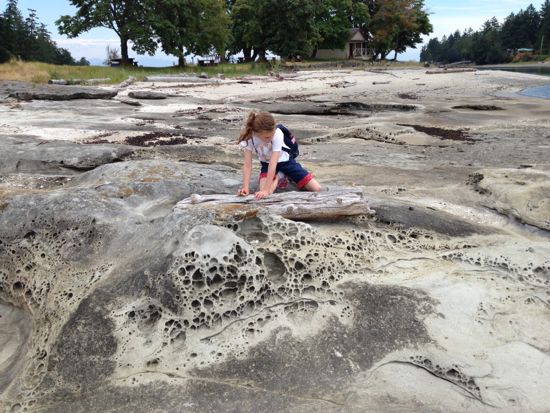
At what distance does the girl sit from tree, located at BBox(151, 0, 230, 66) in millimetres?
30464

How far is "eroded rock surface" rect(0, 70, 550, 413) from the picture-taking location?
Result: 244 cm

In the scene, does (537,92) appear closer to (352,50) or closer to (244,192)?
(244,192)

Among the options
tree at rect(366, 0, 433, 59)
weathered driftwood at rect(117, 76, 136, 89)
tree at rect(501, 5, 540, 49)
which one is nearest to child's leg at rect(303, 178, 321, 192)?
weathered driftwood at rect(117, 76, 136, 89)

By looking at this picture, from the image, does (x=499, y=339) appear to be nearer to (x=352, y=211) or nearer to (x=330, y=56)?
(x=352, y=211)

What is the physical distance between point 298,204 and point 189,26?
3341cm

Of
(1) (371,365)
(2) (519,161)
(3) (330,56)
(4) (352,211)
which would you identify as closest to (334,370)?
(1) (371,365)

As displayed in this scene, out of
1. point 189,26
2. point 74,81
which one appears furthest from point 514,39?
point 74,81

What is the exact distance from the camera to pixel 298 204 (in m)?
3.60

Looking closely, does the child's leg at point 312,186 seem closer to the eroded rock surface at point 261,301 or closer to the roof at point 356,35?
the eroded rock surface at point 261,301

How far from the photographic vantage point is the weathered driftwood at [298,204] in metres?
3.55

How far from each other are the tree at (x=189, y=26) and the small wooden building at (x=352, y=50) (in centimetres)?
1872

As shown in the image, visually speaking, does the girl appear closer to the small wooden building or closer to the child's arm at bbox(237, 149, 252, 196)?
the child's arm at bbox(237, 149, 252, 196)

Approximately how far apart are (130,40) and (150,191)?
3087 cm

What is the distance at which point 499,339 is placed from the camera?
2707 mm
